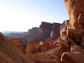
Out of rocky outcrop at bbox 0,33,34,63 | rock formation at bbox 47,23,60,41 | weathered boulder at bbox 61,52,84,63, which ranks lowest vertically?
rock formation at bbox 47,23,60,41

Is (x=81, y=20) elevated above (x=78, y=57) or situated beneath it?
elevated above

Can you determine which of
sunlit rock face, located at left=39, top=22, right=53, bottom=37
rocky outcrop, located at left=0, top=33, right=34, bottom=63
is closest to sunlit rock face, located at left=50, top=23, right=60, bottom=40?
sunlit rock face, located at left=39, top=22, right=53, bottom=37

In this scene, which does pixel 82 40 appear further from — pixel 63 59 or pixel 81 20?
pixel 63 59

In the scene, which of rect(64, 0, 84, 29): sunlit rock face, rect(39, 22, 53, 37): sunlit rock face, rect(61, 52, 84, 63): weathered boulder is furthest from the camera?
rect(39, 22, 53, 37): sunlit rock face

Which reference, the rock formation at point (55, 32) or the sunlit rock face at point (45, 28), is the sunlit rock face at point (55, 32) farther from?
the sunlit rock face at point (45, 28)

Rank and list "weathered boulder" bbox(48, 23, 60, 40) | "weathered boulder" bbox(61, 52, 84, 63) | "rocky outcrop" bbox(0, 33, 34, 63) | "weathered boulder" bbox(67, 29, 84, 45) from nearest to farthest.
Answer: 1. "rocky outcrop" bbox(0, 33, 34, 63)
2. "weathered boulder" bbox(61, 52, 84, 63)
3. "weathered boulder" bbox(67, 29, 84, 45)
4. "weathered boulder" bbox(48, 23, 60, 40)

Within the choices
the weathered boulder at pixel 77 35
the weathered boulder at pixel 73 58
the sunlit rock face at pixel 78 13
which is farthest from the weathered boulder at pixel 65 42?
the weathered boulder at pixel 73 58

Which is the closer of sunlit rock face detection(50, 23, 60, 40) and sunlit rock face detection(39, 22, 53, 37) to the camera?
sunlit rock face detection(50, 23, 60, 40)

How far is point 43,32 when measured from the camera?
5266 cm

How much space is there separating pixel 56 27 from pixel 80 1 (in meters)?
33.4

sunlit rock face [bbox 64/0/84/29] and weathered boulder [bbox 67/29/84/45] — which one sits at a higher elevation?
sunlit rock face [bbox 64/0/84/29]

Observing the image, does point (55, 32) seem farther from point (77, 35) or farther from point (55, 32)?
point (77, 35)

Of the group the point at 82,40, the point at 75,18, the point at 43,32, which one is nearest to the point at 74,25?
the point at 75,18

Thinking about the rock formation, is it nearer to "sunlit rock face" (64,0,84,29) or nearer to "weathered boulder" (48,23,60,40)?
"weathered boulder" (48,23,60,40)
